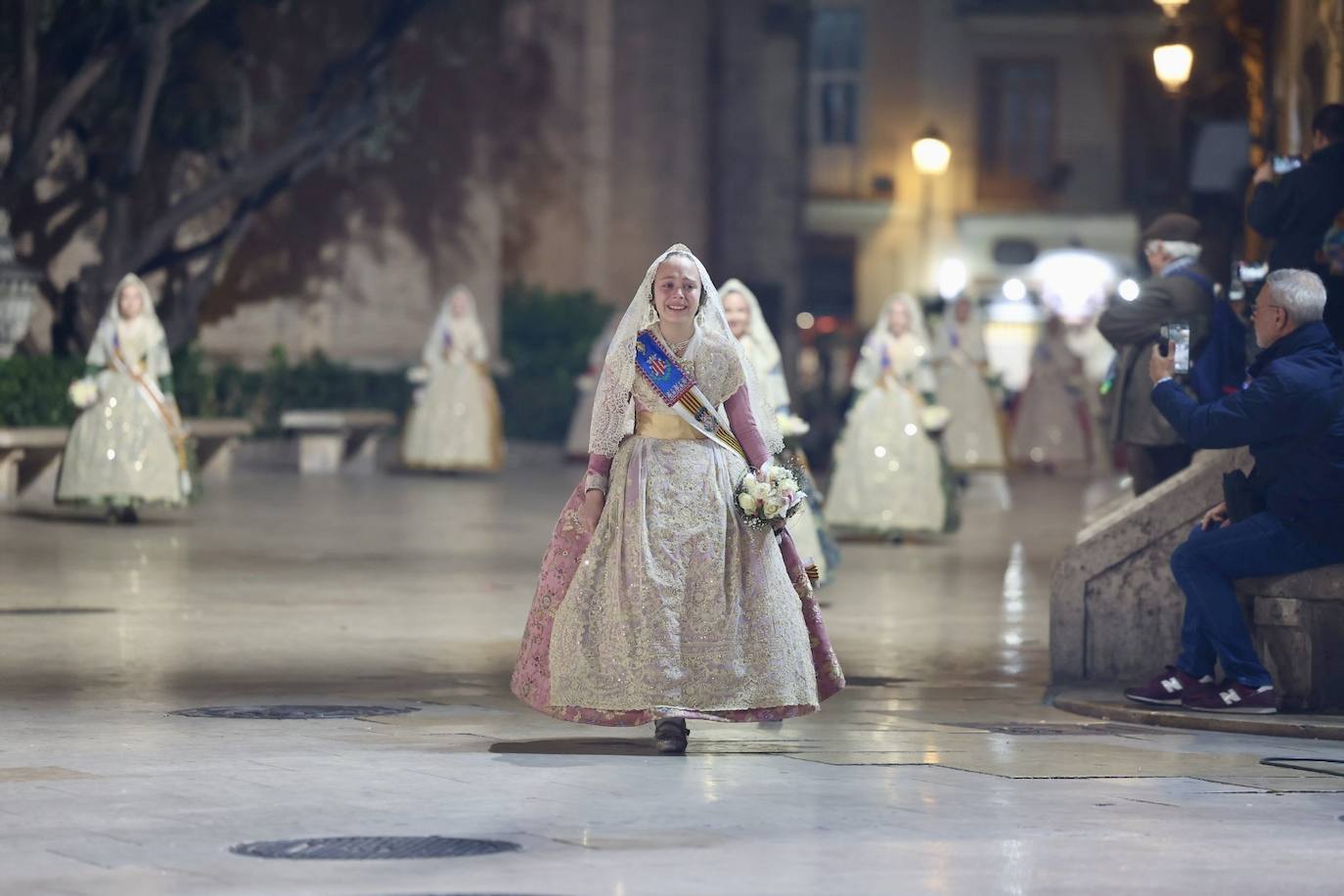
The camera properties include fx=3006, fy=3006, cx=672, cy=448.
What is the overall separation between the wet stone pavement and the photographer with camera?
220 cm

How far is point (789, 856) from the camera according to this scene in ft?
26.3

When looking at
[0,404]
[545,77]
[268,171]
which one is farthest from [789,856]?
[545,77]

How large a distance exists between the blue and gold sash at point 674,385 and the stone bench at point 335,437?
68.3ft

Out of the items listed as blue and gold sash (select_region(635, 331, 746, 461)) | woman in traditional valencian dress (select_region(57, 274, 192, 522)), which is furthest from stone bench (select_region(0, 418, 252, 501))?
blue and gold sash (select_region(635, 331, 746, 461))

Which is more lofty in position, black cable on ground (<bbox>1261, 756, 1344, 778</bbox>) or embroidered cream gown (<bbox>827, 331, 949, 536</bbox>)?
embroidered cream gown (<bbox>827, 331, 949, 536</bbox>)

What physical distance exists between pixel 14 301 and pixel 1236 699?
54.5 feet

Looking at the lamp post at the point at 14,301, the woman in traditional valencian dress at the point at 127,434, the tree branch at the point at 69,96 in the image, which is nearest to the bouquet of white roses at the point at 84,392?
the woman in traditional valencian dress at the point at 127,434

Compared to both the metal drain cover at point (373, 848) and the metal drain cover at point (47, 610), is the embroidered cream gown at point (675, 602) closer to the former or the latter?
the metal drain cover at point (373, 848)

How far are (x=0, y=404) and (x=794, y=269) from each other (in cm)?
2837

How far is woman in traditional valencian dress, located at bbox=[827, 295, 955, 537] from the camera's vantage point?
2178 centimetres

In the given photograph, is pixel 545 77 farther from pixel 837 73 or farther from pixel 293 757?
pixel 293 757

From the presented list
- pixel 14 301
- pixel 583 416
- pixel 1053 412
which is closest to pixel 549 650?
pixel 14 301

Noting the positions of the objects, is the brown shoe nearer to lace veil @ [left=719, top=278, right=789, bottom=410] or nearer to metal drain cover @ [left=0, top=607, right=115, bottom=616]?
metal drain cover @ [left=0, top=607, right=115, bottom=616]

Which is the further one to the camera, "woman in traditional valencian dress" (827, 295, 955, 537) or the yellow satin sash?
"woman in traditional valencian dress" (827, 295, 955, 537)
